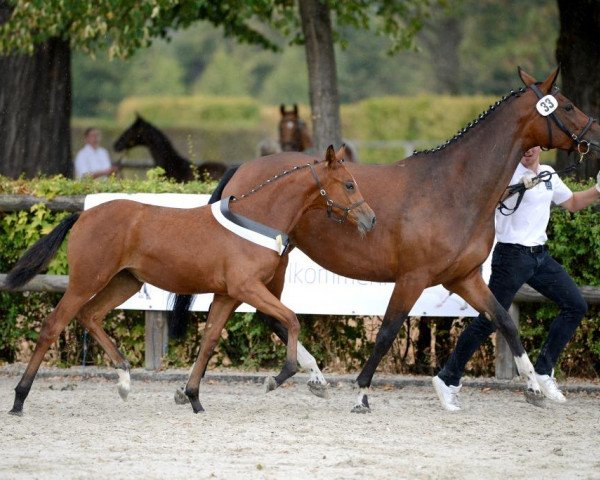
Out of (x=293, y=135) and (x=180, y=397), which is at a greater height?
(x=293, y=135)

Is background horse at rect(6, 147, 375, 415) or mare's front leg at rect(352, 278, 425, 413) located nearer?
background horse at rect(6, 147, 375, 415)

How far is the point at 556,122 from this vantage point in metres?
7.47

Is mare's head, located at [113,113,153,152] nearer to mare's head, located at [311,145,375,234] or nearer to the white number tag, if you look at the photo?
mare's head, located at [311,145,375,234]

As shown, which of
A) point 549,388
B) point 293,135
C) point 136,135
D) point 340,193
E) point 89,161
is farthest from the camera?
point 136,135

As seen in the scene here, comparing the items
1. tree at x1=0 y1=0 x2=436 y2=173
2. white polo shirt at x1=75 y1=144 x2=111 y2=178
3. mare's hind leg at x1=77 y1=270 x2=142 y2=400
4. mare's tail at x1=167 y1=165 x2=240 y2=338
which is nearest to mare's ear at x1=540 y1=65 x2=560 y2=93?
mare's tail at x1=167 y1=165 x2=240 y2=338

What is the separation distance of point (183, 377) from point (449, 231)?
2.86m

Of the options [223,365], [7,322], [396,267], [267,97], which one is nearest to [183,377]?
[223,365]

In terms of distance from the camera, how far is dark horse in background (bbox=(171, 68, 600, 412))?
7488mm

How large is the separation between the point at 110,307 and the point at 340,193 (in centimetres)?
185

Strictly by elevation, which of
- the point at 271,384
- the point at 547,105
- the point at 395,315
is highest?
the point at 547,105

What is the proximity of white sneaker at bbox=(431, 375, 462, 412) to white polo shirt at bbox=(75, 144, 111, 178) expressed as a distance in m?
10.7

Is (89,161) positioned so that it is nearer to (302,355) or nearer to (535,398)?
(302,355)

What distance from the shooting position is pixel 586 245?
345 inches

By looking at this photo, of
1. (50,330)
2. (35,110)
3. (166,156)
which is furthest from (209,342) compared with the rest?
(166,156)
